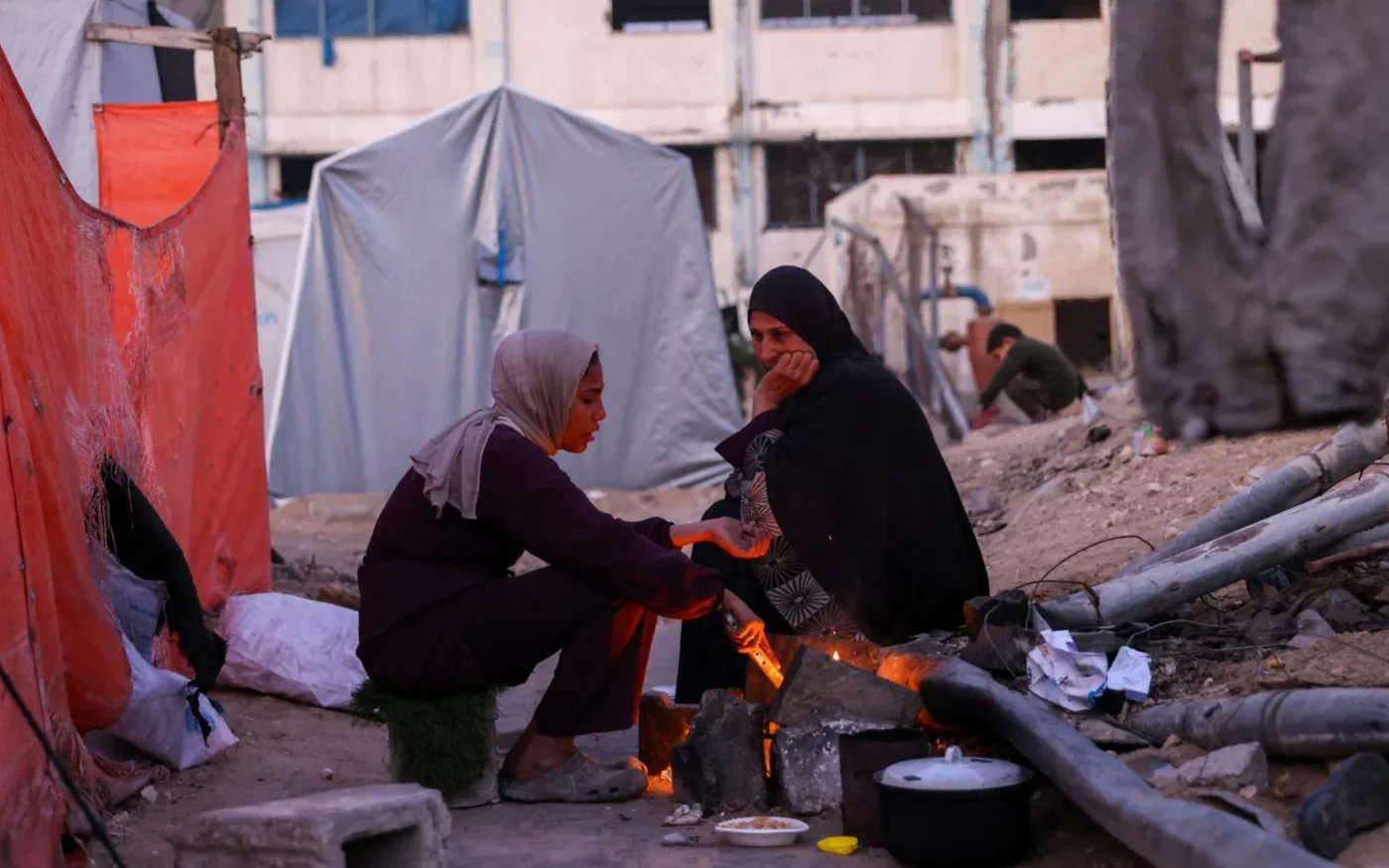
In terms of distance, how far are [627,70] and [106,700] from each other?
779 inches

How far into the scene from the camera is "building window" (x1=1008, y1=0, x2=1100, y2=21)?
23.2 metres

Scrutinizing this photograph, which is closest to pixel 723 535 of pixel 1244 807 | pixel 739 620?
pixel 739 620

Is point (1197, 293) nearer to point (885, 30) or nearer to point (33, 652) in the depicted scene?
point (33, 652)

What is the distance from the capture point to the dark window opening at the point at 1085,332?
20016 mm

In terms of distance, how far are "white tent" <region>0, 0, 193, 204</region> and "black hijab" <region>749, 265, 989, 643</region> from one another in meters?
3.81

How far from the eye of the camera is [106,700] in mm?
3346

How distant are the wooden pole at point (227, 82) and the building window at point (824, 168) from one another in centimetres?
1626

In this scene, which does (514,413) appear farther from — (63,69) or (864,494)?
(63,69)

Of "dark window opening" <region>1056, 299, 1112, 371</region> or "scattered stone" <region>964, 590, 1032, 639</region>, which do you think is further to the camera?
"dark window opening" <region>1056, 299, 1112, 371</region>

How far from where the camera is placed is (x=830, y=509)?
4.40 metres

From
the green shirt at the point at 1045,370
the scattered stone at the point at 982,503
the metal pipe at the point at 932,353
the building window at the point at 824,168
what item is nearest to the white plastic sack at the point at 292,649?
the scattered stone at the point at 982,503

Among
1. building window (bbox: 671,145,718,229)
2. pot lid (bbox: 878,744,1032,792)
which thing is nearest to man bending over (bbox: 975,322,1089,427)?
pot lid (bbox: 878,744,1032,792)

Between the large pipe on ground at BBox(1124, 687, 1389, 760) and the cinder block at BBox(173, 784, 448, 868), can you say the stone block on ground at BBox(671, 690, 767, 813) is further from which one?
the large pipe on ground at BBox(1124, 687, 1389, 760)

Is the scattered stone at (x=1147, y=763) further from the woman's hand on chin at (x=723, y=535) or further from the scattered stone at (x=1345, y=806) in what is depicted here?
the woman's hand on chin at (x=723, y=535)
